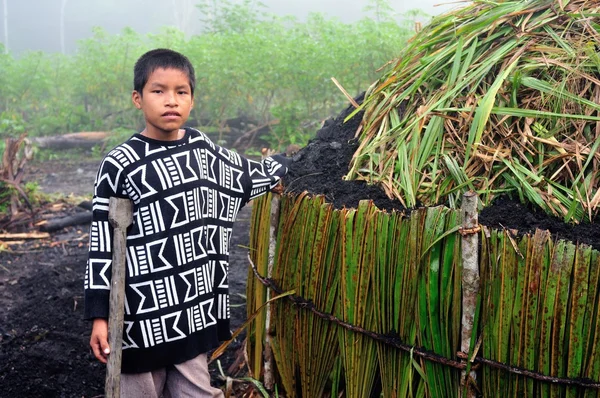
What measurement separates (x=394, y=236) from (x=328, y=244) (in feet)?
1.10

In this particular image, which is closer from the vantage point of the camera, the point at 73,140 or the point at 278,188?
the point at 278,188

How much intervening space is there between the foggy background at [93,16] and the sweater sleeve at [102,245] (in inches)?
656

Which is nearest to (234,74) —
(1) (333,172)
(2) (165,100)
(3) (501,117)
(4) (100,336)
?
(1) (333,172)

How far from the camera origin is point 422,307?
199 centimetres

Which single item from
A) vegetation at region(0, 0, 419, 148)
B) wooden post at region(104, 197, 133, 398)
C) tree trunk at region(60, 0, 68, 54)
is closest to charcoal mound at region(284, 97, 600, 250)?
wooden post at region(104, 197, 133, 398)

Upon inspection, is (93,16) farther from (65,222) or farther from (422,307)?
(422,307)

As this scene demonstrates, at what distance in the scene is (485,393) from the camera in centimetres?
191

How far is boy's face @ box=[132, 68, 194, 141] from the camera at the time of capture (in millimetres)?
2057

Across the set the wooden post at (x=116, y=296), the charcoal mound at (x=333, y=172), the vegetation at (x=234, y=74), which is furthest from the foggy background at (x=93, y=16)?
the wooden post at (x=116, y=296)

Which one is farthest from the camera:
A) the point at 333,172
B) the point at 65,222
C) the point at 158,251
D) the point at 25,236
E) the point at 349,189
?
the point at 65,222

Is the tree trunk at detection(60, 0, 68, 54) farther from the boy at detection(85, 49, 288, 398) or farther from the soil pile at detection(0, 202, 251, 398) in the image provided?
the boy at detection(85, 49, 288, 398)

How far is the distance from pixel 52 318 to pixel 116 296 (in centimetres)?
243

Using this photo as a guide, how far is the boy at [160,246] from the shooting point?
2.03 meters

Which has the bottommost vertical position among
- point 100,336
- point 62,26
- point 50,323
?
point 50,323
